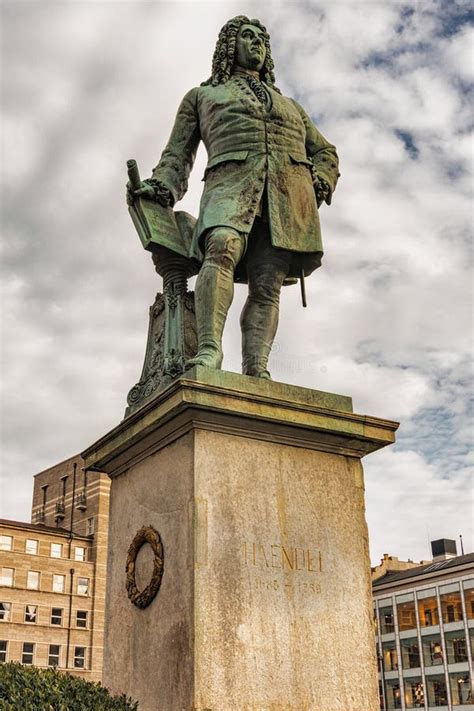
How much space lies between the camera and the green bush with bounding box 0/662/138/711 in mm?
4617

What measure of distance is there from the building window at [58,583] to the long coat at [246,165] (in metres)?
67.0

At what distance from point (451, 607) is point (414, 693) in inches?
390

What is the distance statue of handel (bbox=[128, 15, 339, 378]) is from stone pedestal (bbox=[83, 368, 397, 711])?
28.8 inches

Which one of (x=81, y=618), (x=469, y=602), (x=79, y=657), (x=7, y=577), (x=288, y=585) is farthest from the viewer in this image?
(x=469, y=602)

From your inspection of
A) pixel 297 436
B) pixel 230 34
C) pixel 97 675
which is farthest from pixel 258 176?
pixel 97 675

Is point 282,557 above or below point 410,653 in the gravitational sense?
below

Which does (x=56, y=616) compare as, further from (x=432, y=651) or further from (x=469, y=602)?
(x=469, y=602)

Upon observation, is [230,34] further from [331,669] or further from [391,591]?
[391,591]

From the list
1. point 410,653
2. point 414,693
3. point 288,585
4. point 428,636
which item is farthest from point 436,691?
point 288,585

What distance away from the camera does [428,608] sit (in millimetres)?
81188

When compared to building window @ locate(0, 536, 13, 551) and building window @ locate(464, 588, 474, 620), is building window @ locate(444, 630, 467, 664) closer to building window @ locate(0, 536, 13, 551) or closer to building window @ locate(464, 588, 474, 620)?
building window @ locate(464, 588, 474, 620)

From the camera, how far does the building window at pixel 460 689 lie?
243 feet

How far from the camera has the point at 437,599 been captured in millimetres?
80125

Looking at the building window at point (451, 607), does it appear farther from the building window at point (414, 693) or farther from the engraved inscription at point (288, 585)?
the engraved inscription at point (288, 585)
